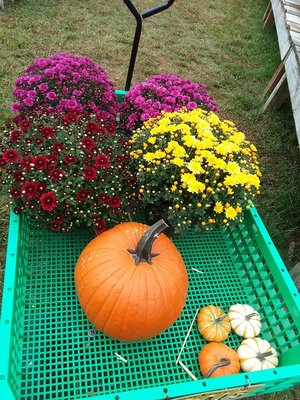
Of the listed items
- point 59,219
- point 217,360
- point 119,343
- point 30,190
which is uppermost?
point 30,190

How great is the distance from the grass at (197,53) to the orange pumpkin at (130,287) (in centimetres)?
133

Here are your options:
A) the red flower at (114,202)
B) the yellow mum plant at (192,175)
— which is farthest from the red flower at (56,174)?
the yellow mum plant at (192,175)

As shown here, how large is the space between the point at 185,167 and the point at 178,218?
23 centimetres

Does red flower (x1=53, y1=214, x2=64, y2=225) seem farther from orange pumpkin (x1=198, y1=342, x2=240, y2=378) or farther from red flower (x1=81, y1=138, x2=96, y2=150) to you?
orange pumpkin (x1=198, y1=342, x2=240, y2=378)

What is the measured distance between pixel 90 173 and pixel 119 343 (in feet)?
2.41

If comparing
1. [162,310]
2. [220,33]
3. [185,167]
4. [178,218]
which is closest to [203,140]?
[185,167]

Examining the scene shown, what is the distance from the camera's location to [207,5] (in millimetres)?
5352

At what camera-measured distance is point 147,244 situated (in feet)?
4.72

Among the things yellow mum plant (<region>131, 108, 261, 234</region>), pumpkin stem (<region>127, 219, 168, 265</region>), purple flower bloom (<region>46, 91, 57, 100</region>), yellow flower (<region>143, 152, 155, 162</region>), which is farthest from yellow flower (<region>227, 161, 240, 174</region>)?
purple flower bloom (<region>46, 91, 57, 100</region>)

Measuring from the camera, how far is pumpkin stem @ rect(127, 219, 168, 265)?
1.39 m

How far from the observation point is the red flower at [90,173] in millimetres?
1587

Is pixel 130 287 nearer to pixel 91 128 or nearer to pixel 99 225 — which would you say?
pixel 99 225

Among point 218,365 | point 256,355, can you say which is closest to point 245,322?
point 256,355

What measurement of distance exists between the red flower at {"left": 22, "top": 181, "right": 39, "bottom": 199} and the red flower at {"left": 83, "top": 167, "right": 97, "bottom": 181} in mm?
213
